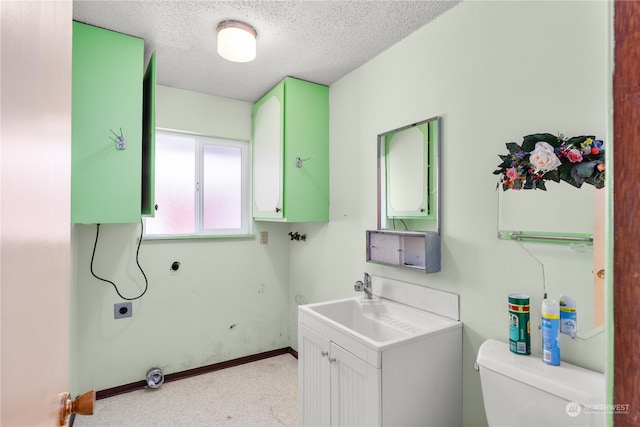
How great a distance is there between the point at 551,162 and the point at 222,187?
7.89 ft

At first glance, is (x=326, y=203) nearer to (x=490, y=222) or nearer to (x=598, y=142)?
(x=490, y=222)

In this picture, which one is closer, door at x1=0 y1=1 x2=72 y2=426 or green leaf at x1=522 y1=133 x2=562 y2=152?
door at x1=0 y1=1 x2=72 y2=426

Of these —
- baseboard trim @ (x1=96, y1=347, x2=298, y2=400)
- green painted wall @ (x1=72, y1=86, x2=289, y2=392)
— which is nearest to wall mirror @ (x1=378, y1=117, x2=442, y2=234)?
green painted wall @ (x1=72, y1=86, x2=289, y2=392)

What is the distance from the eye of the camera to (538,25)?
4.22 ft

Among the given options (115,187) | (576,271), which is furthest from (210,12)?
(576,271)

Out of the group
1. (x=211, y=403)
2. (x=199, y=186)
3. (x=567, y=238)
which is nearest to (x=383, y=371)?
(x=567, y=238)

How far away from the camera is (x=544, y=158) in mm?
1163

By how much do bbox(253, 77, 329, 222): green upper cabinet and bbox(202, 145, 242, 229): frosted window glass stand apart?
444mm

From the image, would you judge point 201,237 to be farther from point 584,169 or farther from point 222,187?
point 584,169

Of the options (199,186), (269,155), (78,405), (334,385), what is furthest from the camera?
(199,186)

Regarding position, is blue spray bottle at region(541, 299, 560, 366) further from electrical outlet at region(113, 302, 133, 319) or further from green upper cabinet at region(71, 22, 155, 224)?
electrical outlet at region(113, 302, 133, 319)

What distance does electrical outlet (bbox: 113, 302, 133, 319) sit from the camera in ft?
7.75

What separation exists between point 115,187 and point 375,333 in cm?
166

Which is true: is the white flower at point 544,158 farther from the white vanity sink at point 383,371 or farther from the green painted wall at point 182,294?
the green painted wall at point 182,294
